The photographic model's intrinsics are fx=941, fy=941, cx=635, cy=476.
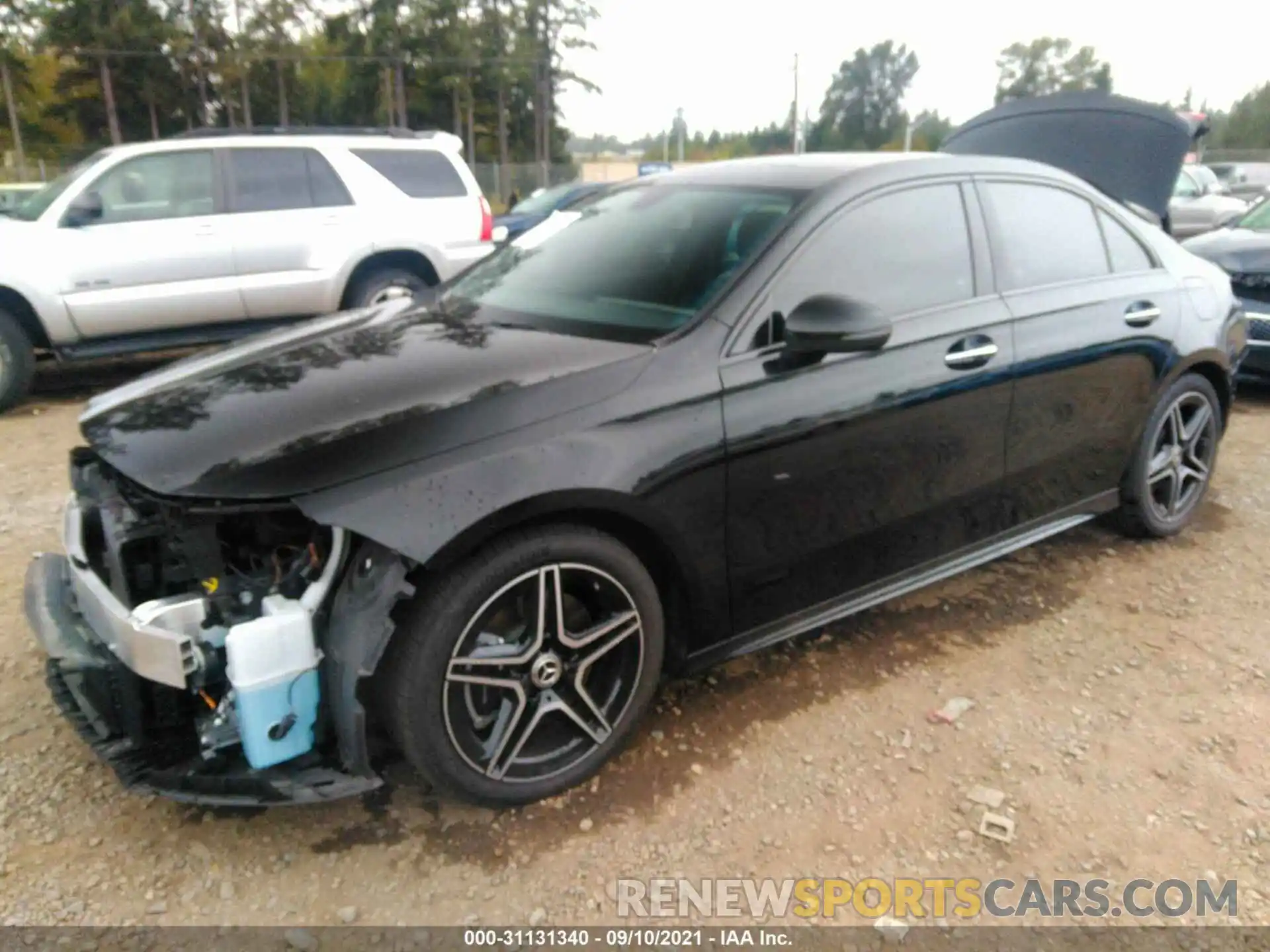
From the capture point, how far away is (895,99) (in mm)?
62594

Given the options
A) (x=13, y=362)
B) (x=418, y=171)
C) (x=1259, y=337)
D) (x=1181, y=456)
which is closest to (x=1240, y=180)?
(x=1259, y=337)

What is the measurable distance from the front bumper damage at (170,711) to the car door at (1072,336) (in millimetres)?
2395

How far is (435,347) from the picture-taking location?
9.12 ft

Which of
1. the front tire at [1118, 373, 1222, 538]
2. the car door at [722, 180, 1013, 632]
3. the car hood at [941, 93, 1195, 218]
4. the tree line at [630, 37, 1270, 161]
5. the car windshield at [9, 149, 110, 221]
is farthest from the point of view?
the tree line at [630, 37, 1270, 161]

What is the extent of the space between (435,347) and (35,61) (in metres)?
49.5

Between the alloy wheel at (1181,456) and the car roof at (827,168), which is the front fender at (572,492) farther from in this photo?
the alloy wheel at (1181,456)

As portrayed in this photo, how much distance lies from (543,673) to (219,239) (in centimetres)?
587

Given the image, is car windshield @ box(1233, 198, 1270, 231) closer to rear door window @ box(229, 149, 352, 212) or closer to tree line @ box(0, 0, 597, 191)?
rear door window @ box(229, 149, 352, 212)

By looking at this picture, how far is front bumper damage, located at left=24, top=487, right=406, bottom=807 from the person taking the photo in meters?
2.15

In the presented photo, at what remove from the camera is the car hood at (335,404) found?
2189 millimetres

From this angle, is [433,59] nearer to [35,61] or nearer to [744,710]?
[35,61]

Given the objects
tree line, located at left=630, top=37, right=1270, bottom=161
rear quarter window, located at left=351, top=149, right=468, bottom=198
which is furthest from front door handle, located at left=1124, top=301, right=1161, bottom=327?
tree line, located at left=630, top=37, right=1270, bottom=161

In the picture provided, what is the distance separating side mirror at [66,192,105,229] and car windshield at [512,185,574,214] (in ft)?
22.4

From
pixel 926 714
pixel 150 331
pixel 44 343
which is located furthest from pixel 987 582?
pixel 44 343
